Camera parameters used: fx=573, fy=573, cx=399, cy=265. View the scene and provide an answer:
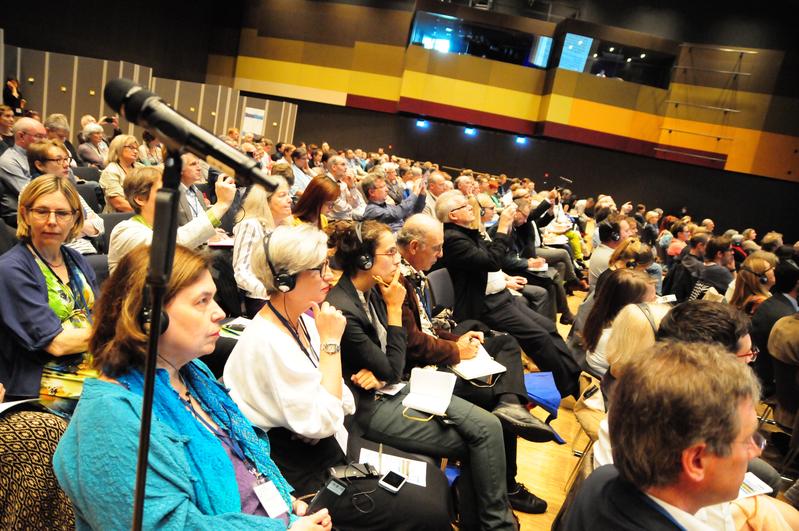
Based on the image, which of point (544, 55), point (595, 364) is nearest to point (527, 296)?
point (595, 364)

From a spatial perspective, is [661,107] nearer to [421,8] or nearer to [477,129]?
[477,129]

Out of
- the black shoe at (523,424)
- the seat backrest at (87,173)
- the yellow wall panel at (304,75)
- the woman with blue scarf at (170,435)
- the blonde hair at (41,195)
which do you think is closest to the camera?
the woman with blue scarf at (170,435)

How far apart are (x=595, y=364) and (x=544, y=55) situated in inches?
573

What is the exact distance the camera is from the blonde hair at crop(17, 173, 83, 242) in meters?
2.26

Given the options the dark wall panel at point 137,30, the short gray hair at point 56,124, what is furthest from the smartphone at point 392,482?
the dark wall panel at point 137,30

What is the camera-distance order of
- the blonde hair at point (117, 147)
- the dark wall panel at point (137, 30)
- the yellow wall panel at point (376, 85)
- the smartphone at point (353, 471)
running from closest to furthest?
the smartphone at point (353, 471)
the blonde hair at point (117, 147)
the dark wall panel at point (137, 30)
the yellow wall panel at point (376, 85)

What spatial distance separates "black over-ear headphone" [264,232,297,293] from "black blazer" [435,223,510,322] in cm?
209

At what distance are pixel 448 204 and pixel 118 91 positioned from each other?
3.29m

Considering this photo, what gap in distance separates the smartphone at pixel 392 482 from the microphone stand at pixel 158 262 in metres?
1.19

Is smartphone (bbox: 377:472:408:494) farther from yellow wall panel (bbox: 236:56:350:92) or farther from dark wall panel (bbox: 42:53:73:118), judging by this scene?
yellow wall panel (bbox: 236:56:350:92)

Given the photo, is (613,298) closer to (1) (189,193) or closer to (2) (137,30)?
(1) (189,193)

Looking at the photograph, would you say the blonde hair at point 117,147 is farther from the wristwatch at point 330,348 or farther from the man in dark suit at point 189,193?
the wristwatch at point 330,348

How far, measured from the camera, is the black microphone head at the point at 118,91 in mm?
914

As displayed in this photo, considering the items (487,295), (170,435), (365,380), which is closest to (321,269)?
(365,380)
